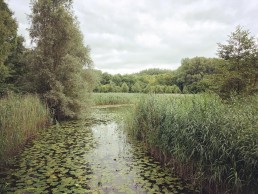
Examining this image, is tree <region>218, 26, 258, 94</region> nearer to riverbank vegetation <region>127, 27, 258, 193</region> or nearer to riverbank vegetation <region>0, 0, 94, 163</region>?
riverbank vegetation <region>127, 27, 258, 193</region>

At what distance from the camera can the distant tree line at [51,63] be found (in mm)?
14445

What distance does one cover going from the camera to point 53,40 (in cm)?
1505

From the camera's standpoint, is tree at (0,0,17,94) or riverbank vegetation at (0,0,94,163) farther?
riverbank vegetation at (0,0,94,163)

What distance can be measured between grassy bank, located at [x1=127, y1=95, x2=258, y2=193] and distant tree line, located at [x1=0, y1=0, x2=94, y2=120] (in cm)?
960

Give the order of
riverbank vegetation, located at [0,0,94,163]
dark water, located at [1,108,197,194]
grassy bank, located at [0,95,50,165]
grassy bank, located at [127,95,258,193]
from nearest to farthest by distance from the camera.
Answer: grassy bank, located at [127,95,258,193] → dark water, located at [1,108,197,194] → grassy bank, located at [0,95,50,165] → riverbank vegetation, located at [0,0,94,163]

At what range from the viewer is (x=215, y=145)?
443 cm

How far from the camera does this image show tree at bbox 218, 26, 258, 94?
11.8 m

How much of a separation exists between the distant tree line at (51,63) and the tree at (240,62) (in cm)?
917

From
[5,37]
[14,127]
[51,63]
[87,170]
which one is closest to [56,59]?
[51,63]

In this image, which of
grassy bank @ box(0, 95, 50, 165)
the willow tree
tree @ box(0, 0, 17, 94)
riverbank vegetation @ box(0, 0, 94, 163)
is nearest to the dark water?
grassy bank @ box(0, 95, 50, 165)

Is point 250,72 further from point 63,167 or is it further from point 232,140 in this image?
point 63,167

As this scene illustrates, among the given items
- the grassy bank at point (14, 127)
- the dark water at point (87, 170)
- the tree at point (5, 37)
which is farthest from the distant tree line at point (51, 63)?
the dark water at point (87, 170)

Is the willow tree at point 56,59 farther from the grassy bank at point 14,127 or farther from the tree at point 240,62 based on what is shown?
the tree at point 240,62

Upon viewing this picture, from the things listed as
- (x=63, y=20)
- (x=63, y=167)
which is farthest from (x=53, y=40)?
(x=63, y=167)
